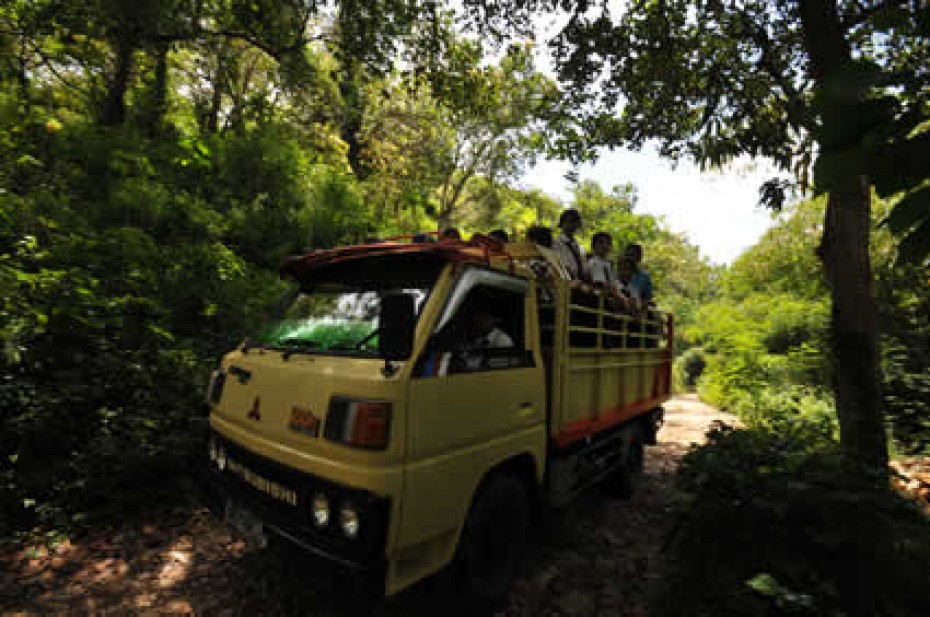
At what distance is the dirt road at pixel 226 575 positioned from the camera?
2.82m

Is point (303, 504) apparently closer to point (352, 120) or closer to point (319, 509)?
point (319, 509)

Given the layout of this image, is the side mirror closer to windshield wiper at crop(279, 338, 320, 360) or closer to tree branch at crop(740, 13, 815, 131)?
windshield wiper at crop(279, 338, 320, 360)

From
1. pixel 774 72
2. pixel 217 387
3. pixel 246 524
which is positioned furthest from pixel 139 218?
pixel 774 72

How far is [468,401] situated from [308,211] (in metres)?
6.81

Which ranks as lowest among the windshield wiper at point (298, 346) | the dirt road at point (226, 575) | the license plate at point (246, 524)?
the dirt road at point (226, 575)

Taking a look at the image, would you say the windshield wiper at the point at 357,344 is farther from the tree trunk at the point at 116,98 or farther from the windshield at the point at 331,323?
the tree trunk at the point at 116,98

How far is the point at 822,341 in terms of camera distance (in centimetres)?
1027

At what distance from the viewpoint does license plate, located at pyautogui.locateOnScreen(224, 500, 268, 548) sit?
248 cm

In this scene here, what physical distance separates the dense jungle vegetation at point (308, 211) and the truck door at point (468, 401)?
1333 mm

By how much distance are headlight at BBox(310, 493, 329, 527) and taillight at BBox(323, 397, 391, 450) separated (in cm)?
32

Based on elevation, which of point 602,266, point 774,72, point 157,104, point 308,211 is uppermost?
point 157,104

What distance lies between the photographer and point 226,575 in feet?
10.3

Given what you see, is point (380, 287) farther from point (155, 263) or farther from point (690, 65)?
point (690, 65)

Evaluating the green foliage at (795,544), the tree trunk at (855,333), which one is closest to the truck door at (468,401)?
the green foliage at (795,544)
